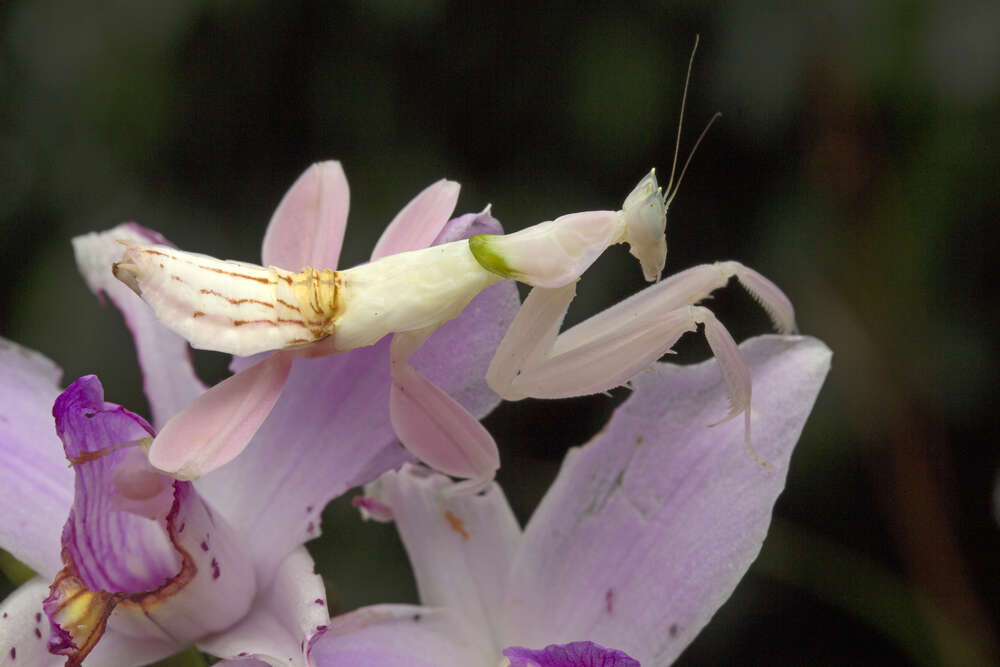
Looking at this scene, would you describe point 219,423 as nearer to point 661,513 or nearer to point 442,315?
point 442,315

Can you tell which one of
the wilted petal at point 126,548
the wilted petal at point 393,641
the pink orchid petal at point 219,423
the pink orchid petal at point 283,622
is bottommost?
the wilted petal at point 393,641

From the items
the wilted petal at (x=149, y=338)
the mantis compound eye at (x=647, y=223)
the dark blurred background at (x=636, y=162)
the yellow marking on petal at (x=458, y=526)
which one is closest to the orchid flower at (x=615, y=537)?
the yellow marking on petal at (x=458, y=526)

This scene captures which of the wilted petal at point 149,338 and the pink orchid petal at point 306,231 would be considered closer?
the pink orchid petal at point 306,231

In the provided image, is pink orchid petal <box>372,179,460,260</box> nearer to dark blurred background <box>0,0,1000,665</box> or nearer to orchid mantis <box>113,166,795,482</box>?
orchid mantis <box>113,166,795,482</box>

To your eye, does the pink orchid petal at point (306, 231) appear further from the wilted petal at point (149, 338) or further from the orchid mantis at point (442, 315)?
the wilted petal at point (149, 338)

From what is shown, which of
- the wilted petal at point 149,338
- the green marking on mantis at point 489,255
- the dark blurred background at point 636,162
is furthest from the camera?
the dark blurred background at point 636,162

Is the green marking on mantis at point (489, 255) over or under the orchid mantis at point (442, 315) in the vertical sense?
over

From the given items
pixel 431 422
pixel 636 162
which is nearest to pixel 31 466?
pixel 431 422
